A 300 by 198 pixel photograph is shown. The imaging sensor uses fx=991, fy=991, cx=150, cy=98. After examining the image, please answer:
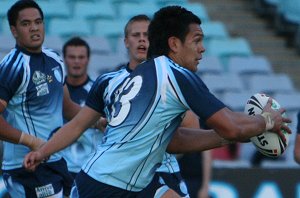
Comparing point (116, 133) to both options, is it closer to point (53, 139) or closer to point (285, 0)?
point (53, 139)

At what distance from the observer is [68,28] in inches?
544

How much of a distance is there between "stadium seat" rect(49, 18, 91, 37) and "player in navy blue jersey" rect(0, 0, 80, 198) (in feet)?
19.1

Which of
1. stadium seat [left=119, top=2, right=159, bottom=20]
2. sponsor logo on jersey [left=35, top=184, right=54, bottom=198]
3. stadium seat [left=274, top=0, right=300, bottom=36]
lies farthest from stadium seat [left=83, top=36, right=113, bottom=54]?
sponsor logo on jersey [left=35, top=184, right=54, bottom=198]

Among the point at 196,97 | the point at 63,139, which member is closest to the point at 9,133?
the point at 63,139

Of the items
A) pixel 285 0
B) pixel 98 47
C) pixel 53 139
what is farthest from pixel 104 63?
pixel 53 139

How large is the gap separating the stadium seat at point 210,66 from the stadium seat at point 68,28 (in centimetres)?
165

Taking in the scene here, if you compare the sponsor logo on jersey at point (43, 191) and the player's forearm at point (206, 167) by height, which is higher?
the sponsor logo on jersey at point (43, 191)

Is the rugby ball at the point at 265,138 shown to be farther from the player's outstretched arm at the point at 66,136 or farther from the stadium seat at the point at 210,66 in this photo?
the stadium seat at the point at 210,66

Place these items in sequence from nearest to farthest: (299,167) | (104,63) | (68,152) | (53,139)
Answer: (53,139) < (68,152) < (299,167) < (104,63)

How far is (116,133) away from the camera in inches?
237

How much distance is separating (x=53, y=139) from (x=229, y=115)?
4.83ft

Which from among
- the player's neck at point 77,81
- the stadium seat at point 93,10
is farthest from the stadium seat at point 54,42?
the player's neck at point 77,81

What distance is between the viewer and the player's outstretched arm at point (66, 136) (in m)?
6.68

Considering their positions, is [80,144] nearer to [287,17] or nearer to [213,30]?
[213,30]
